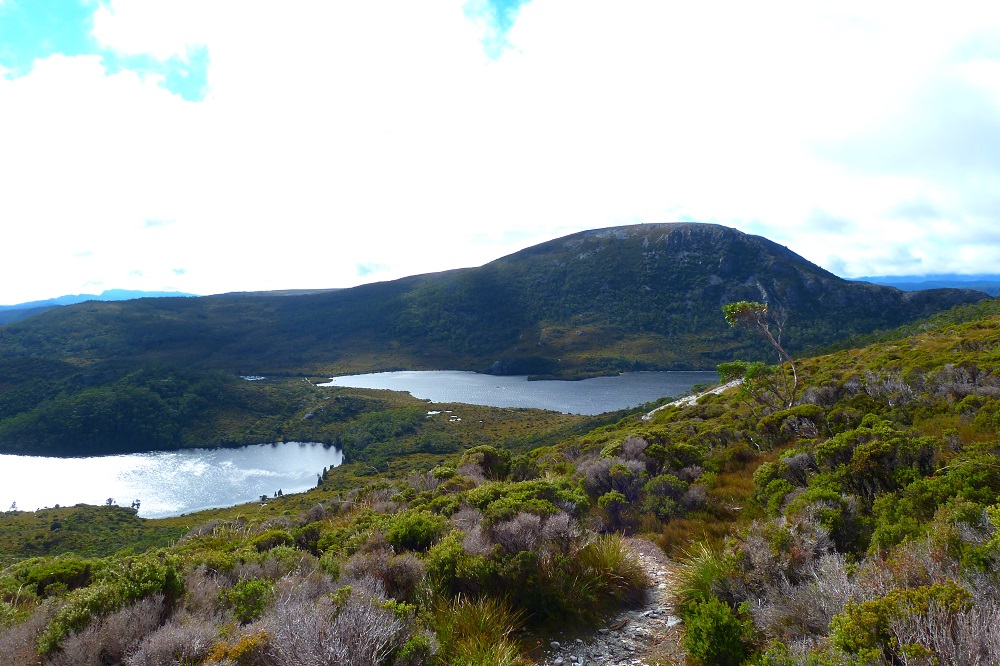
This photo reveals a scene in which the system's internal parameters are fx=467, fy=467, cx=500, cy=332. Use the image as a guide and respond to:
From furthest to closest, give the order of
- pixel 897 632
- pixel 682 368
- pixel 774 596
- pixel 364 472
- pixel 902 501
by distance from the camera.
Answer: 1. pixel 682 368
2. pixel 364 472
3. pixel 902 501
4. pixel 774 596
5. pixel 897 632

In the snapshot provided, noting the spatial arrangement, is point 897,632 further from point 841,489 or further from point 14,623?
point 14,623

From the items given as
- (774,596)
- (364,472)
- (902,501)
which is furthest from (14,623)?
(364,472)

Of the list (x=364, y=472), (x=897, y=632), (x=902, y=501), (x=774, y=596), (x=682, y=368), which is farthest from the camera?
(x=682, y=368)

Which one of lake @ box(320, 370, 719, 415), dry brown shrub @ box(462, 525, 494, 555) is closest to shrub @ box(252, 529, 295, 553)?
dry brown shrub @ box(462, 525, 494, 555)

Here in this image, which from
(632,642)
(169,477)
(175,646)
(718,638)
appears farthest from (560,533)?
(169,477)

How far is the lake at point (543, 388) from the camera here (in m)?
113

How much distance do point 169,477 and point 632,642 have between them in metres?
108

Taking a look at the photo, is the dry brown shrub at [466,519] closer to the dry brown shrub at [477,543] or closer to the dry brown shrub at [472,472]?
the dry brown shrub at [477,543]

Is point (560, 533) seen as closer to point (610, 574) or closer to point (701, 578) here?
point (610, 574)

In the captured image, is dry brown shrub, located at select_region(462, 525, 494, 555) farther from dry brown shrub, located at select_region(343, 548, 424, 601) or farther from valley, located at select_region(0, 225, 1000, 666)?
dry brown shrub, located at select_region(343, 548, 424, 601)

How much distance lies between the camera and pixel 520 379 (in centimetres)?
16688

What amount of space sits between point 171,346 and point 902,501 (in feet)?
771

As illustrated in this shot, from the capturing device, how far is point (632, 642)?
5.34 meters

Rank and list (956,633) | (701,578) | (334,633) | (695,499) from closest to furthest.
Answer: (956,633)
(334,633)
(701,578)
(695,499)
